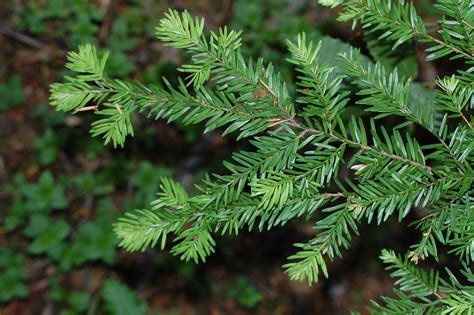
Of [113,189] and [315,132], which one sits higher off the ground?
[315,132]

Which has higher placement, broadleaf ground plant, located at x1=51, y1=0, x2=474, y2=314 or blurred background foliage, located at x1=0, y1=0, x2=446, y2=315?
broadleaf ground plant, located at x1=51, y1=0, x2=474, y2=314

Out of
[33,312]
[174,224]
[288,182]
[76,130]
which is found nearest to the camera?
[288,182]

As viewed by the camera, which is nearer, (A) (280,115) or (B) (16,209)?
(A) (280,115)

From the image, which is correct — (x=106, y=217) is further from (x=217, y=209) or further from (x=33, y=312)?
(x=217, y=209)

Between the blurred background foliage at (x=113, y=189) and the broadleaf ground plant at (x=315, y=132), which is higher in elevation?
the broadleaf ground plant at (x=315, y=132)

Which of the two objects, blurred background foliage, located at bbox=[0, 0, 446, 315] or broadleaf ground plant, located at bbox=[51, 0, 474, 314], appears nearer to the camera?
broadleaf ground plant, located at bbox=[51, 0, 474, 314]

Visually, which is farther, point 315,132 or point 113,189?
point 113,189

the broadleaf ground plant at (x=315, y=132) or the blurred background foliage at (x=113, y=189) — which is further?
the blurred background foliage at (x=113, y=189)

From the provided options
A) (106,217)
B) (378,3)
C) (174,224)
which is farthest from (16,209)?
(378,3)
